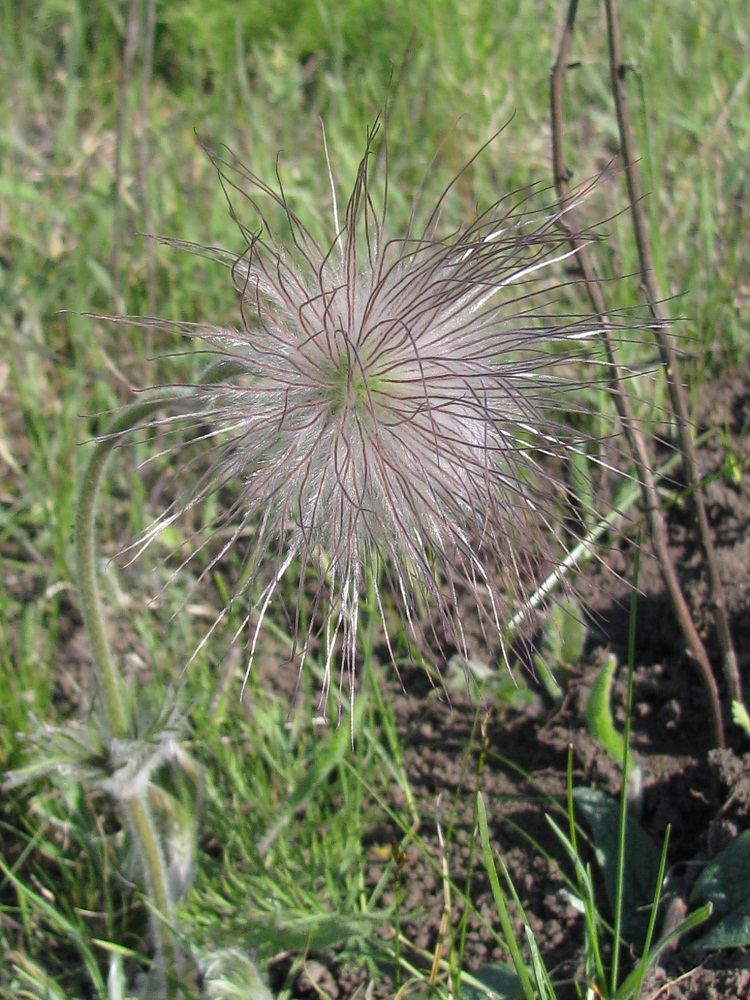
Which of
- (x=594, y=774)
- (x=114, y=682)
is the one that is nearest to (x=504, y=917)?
(x=594, y=774)

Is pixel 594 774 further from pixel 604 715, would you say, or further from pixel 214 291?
pixel 214 291

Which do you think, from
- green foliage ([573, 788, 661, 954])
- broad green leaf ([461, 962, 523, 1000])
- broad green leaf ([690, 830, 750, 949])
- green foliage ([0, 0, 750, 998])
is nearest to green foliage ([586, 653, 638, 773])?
green foliage ([0, 0, 750, 998])

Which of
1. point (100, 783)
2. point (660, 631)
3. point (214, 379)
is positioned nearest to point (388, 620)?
point (660, 631)

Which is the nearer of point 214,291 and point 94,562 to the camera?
point 94,562

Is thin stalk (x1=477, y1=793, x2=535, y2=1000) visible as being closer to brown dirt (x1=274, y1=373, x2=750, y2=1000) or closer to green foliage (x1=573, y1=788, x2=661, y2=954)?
brown dirt (x1=274, y1=373, x2=750, y2=1000)

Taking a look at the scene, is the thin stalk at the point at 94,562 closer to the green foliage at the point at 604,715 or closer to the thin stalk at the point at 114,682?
the thin stalk at the point at 114,682

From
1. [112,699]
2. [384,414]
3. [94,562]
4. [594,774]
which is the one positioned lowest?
[594,774]

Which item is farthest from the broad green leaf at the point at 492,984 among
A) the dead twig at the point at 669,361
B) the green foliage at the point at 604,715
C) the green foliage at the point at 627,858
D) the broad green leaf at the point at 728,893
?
the dead twig at the point at 669,361

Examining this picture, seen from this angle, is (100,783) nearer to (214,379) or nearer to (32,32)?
(214,379)

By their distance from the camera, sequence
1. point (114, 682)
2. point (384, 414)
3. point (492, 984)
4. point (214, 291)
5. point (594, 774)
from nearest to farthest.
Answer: point (384, 414), point (492, 984), point (114, 682), point (594, 774), point (214, 291)
